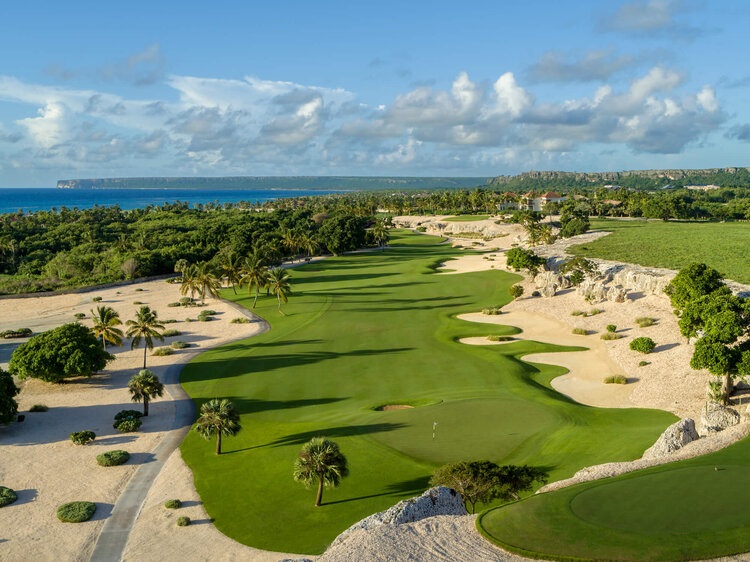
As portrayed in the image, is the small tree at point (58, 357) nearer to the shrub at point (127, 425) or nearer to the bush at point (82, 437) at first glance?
the shrub at point (127, 425)

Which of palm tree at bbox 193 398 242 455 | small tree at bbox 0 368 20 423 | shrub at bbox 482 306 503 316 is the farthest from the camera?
shrub at bbox 482 306 503 316

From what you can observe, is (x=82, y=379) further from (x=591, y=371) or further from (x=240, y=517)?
(x=591, y=371)

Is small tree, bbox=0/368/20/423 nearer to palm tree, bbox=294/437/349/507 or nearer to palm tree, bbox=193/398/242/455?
palm tree, bbox=193/398/242/455

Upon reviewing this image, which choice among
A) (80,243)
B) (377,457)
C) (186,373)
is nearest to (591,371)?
(377,457)

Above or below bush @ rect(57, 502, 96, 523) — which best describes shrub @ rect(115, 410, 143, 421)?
above

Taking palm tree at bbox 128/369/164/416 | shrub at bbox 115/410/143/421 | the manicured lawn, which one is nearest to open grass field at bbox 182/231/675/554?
shrub at bbox 115/410/143/421

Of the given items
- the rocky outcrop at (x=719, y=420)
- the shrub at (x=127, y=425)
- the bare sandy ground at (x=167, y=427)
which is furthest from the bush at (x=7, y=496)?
the rocky outcrop at (x=719, y=420)

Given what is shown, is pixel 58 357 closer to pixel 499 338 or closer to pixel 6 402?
pixel 6 402

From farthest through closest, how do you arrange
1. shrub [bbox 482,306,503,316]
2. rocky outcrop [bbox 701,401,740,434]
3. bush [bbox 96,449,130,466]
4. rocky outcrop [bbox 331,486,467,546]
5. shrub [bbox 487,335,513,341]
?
shrub [bbox 482,306,503,316] → shrub [bbox 487,335,513,341] → bush [bbox 96,449,130,466] → rocky outcrop [bbox 701,401,740,434] → rocky outcrop [bbox 331,486,467,546]
